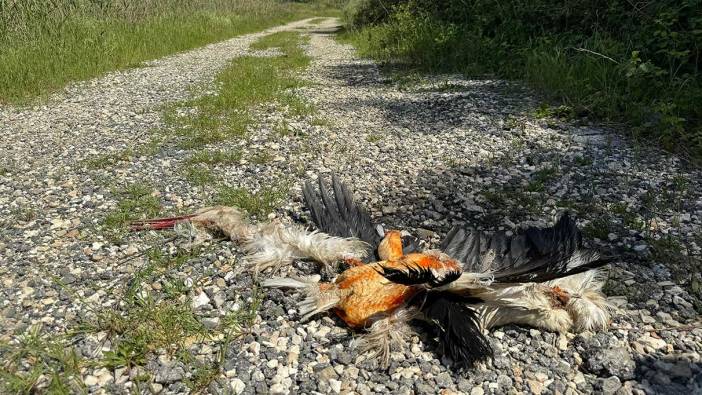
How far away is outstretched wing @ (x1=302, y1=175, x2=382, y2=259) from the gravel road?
30 cm

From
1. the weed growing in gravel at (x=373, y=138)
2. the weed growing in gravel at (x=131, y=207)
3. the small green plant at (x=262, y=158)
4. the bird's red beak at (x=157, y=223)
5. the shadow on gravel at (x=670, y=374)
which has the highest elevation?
the bird's red beak at (x=157, y=223)

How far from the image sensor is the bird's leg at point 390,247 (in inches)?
114

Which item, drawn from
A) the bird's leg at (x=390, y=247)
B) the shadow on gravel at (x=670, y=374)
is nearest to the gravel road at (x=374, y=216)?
the shadow on gravel at (x=670, y=374)

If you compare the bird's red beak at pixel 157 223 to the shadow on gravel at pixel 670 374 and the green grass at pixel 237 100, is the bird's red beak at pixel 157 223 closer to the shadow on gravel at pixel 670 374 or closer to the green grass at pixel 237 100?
the green grass at pixel 237 100

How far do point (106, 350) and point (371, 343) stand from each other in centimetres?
125

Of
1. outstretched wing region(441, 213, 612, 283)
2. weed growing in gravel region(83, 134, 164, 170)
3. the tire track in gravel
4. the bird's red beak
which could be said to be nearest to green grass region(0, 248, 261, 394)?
the tire track in gravel

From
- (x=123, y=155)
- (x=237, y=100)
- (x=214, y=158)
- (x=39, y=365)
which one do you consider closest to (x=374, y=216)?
(x=214, y=158)

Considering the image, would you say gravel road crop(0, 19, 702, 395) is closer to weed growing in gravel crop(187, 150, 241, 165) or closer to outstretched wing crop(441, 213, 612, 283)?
weed growing in gravel crop(187, 150, 241, 165)

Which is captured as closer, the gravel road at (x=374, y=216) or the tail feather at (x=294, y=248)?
the gravel road at (x=374, y=216)

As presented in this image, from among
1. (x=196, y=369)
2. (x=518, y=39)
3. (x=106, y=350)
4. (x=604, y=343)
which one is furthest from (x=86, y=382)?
(x=518, y=39)

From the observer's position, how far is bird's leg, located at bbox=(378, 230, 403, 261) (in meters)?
2.90

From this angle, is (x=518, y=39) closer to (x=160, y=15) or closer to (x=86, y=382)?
(x=86, y=382)

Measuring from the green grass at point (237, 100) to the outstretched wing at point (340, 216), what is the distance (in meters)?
2.25

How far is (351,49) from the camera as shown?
14398 millimetres
